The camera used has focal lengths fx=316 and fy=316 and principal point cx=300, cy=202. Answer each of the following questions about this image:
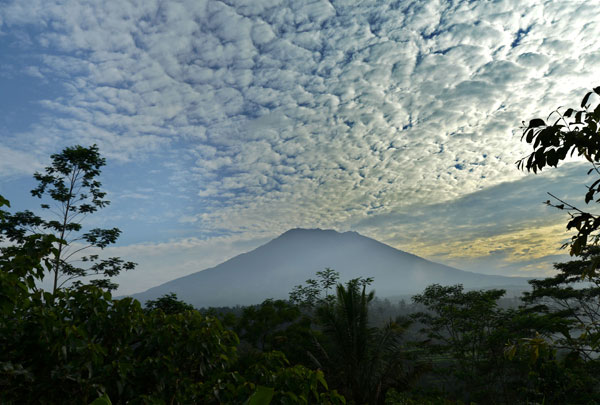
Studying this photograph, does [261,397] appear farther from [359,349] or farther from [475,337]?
[475,337]

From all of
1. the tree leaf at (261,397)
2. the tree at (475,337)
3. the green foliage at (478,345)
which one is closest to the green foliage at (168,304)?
the green foliage at (478,345)

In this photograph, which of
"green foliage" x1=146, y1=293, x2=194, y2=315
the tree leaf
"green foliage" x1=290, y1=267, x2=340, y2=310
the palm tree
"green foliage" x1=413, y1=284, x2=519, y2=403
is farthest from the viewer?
"green foliage" x1=290, y1=267, x2=340, y2=310

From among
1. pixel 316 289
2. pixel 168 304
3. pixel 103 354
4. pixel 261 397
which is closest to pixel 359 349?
pixel 168 304

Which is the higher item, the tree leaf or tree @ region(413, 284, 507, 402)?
the tree leaf

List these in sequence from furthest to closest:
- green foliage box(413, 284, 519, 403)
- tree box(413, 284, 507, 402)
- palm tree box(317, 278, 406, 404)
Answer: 1. tree box(413, 284, 507, 402)
2. green foliage box(413, 284, 519, 403)
3. palm tree box(317, 278, 406, 404)

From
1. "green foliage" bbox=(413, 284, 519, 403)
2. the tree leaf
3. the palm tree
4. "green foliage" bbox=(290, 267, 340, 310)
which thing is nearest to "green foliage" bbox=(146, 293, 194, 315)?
the palm tree

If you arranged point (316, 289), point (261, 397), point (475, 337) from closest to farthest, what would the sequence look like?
1. point (261, 397)
2. point (475, 337)
3. point (316, 289)

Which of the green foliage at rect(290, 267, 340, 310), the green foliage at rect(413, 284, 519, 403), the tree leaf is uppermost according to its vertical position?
the tree leaf

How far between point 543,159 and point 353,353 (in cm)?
998

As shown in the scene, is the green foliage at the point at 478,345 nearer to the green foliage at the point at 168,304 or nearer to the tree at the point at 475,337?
the tree at the point at 475,337

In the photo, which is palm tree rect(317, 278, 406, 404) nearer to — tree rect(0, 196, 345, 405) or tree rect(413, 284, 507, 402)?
tree rect(413, 284, 507, 402)

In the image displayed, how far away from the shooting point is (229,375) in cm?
325

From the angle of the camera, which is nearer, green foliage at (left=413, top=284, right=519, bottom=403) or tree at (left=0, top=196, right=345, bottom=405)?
tree at (left=0, top=196, right=345, bottom=405)

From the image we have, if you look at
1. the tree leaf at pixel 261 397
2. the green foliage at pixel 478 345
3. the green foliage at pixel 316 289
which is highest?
the tree leaf at pixel 261 397
